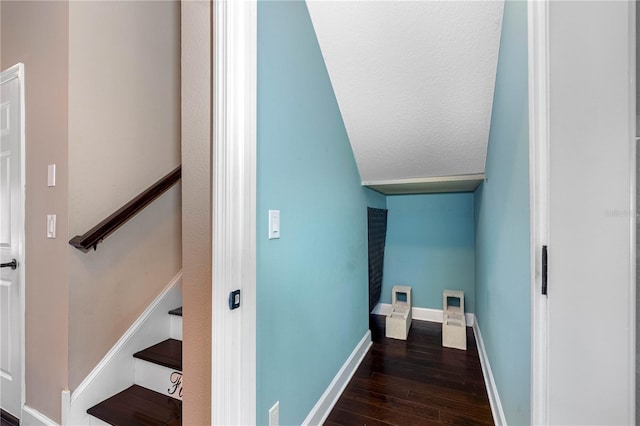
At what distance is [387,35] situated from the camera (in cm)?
144

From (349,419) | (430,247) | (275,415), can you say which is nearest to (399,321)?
(430,247)

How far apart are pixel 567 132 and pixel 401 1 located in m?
1.16

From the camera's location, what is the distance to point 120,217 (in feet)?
4.99

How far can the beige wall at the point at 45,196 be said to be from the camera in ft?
4.72

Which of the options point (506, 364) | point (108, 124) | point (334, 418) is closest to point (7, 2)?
point (108, 124)

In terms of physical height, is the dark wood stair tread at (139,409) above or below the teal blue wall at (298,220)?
below

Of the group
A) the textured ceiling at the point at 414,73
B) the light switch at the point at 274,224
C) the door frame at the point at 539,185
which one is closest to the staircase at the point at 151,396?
the light switch at the point at 274,224

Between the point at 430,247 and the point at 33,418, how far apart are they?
3.45 m

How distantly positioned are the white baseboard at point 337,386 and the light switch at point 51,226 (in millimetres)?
1655

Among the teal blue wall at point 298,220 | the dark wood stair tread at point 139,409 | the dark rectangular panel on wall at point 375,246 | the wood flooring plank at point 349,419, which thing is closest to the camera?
the teal blue wall at point 298,220

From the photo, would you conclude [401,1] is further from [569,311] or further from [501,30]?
[569,311]

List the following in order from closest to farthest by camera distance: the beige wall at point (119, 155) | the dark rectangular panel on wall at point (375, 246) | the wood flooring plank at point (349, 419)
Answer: the beige wall at point (119, 155) → the wood flooring plank at point (349, 419) → the dark rectangular panel on wall at point (375, 246)

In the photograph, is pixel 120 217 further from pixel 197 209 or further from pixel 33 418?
pixel 33 418

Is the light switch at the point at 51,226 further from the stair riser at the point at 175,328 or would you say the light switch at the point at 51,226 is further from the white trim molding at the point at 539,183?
the white trim molding at the point at 539,183
